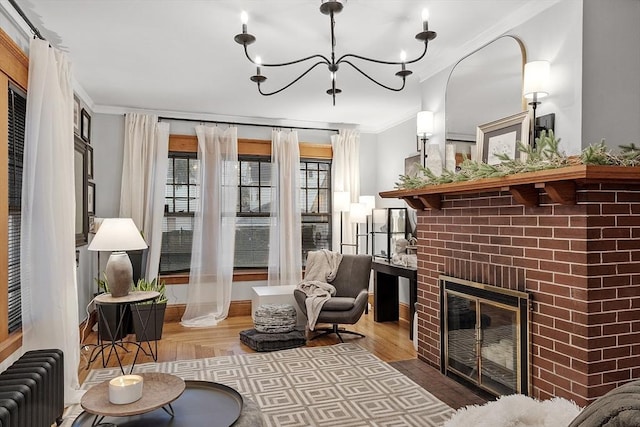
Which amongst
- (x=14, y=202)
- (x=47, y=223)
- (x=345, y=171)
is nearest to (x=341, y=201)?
(x=345, y=171)

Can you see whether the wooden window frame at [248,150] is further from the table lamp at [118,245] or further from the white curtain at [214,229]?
the table lamp at [118,245]

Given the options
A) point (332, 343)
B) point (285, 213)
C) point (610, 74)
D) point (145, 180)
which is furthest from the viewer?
point (285, 213)

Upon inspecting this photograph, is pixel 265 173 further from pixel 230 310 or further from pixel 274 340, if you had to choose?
pixel 274 340

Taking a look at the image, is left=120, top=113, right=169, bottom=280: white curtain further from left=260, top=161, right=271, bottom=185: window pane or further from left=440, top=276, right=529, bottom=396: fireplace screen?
left=440, top=276, right=529, bottom=396: fireplace screen

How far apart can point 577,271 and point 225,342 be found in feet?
11.4

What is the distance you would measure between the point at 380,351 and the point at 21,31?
3.88 m

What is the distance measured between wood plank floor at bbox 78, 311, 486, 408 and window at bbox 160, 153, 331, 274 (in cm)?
90

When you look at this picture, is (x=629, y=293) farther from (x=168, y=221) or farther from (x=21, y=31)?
(x=168, y=221)

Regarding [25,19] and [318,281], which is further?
[318,281]

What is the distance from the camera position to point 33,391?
2264 millimetres

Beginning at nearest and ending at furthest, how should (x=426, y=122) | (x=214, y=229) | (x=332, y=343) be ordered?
1. (x=426, y=122)
2. (x=332, y=343)
3. (x=214, y=229)

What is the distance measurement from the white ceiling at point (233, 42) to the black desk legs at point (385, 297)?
6.90 ft

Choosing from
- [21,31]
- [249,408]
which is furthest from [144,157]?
[249,408]

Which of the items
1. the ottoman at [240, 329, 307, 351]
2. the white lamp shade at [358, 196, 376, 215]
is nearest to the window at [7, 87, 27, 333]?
the ottoman at [240, 329, 307, 351]
